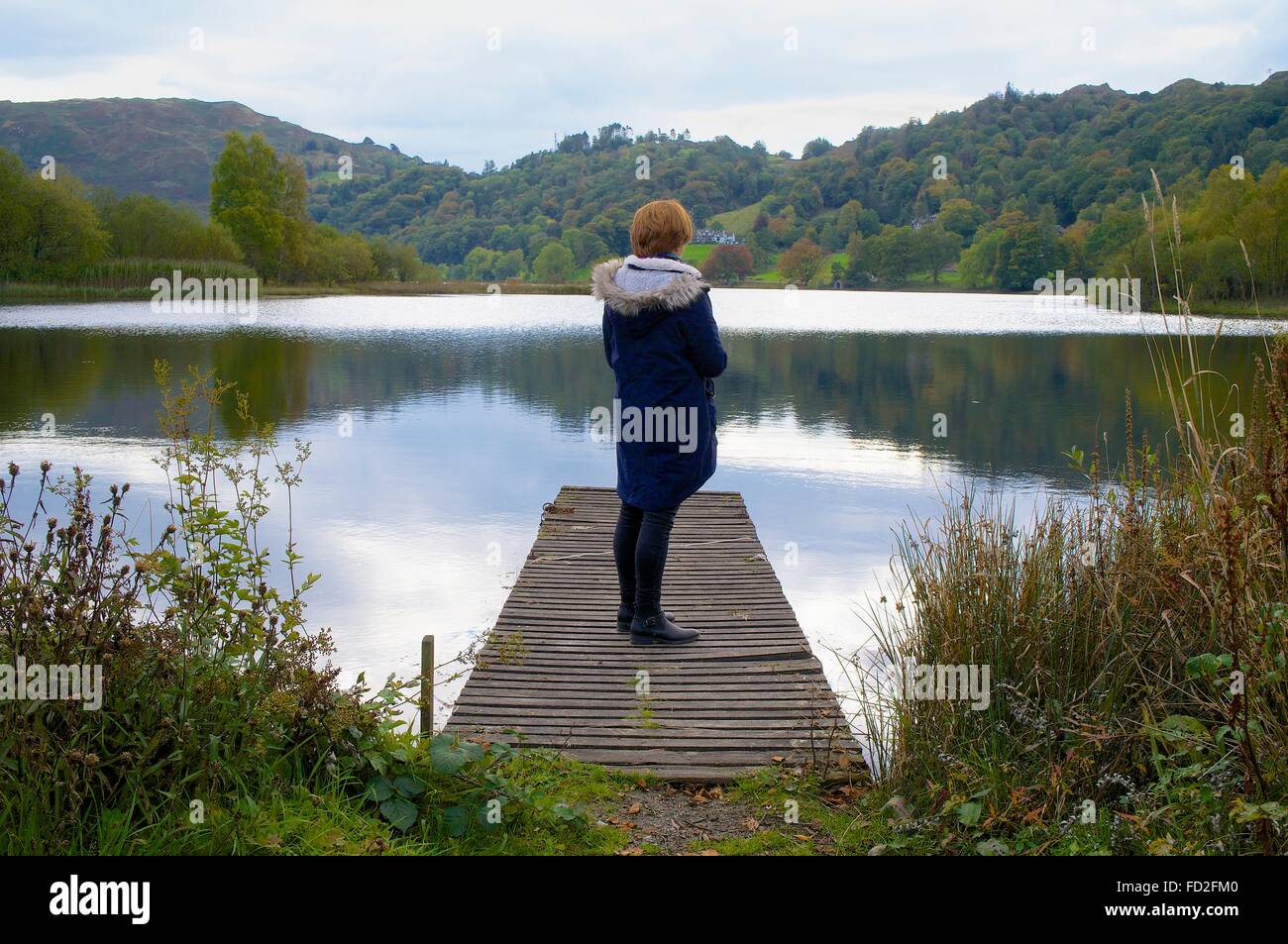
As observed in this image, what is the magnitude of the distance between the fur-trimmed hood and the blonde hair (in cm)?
6

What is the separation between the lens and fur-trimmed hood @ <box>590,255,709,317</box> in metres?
4.36

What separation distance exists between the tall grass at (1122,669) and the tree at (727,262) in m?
77.8

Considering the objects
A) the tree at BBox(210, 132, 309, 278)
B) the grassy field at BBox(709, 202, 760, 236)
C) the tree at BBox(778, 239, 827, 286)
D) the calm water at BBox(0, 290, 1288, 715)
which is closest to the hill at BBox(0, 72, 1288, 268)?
the grassy field at BBox(709, 202, 760, 236)

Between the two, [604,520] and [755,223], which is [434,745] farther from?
[755,223]

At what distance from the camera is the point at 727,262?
81312 millimetres

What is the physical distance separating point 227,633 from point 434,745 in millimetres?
668

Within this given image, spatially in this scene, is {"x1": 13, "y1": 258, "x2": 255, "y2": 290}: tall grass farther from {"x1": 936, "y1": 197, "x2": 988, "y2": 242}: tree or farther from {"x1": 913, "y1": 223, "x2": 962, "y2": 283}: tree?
{"x1": 936, "y1": 197, "x2": 988, "y2": 242}: tree

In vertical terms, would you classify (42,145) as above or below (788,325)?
above

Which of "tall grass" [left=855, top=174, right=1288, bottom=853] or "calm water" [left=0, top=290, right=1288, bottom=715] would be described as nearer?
"tall grass" [left=855, top=174, right=1288, bottom=853]

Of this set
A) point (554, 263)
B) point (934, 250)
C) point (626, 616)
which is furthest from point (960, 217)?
point (626, 616)

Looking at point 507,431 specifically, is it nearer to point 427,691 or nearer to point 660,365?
point 660,365

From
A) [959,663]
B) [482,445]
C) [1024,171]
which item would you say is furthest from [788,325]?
[1024,171]

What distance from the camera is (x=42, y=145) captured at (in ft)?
616

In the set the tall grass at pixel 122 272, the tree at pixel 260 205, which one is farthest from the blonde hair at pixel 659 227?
the tree at pixel 260 205
